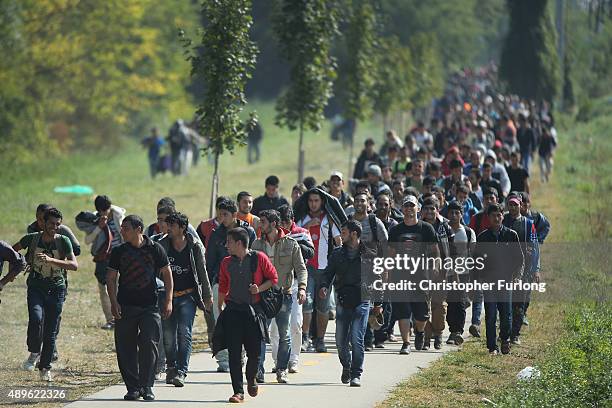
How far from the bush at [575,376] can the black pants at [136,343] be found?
315 centimetres

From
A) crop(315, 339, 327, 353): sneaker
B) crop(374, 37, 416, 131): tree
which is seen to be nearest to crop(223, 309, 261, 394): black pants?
crop(315, 339, 327, 353): sneaker

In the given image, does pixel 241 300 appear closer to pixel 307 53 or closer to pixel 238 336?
pixel 238 336

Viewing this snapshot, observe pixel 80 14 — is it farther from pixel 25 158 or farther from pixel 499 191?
pixel 499 191

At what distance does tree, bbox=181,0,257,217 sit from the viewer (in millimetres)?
21516

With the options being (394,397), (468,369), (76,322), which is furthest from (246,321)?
(76,322)

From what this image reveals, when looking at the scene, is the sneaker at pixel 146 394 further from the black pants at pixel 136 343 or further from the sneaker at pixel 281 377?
the sneaker at pixel 281 377

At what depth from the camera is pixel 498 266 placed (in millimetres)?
16516

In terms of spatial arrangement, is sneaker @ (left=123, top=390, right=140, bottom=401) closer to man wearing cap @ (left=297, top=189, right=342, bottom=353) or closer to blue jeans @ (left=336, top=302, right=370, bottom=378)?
blue jeans @ (left=336, top=302, right=370, bottom=378)

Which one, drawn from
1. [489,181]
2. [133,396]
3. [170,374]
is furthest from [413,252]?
[489,181]

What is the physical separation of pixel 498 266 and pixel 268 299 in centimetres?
385

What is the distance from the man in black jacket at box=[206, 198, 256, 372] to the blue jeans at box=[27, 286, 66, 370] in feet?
4.94

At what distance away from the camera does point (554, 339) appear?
17797mm

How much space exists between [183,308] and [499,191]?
7653 millimetres

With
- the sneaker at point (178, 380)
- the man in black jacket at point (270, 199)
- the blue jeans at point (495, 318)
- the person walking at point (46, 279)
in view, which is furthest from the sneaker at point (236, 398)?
the man in black jacket at point (270, 199)
